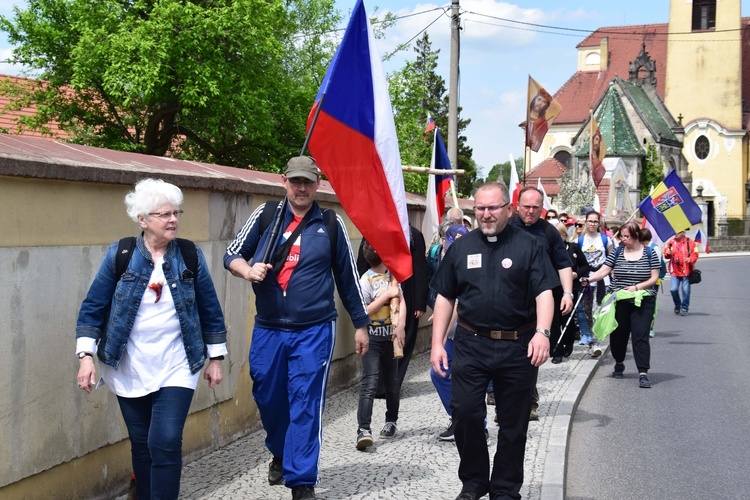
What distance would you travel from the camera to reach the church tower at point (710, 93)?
8188 cm

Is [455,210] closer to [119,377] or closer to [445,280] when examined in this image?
[445,280]

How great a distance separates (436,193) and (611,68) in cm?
9533

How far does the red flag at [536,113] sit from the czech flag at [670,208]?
4.29 m

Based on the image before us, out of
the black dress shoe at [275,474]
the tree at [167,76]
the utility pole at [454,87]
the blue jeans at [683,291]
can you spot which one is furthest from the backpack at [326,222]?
the tree at [167,76]

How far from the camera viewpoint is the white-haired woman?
4.33 meters

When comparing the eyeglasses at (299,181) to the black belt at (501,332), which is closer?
the black belt at (501,332)

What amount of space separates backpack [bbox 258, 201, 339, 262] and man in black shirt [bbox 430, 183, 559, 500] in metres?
0.72

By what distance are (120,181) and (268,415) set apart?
159cm

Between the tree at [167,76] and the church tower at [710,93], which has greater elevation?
the church tower at [710,93]

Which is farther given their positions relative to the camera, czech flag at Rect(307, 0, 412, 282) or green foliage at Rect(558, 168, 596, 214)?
green foliage at Rect(558, 168, 596, 214)

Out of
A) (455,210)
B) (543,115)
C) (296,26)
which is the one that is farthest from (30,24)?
(455,210)

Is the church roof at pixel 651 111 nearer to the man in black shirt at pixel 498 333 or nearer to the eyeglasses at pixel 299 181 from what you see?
the man in black shirt at pixel 498 333

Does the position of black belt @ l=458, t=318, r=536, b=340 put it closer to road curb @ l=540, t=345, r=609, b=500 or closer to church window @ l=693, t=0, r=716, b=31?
road curb @ l=540, t=345, r=609, b=500

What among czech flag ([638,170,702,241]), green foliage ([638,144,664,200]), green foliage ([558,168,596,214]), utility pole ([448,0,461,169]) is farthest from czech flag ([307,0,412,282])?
green foliage ([638,144,664,200])
